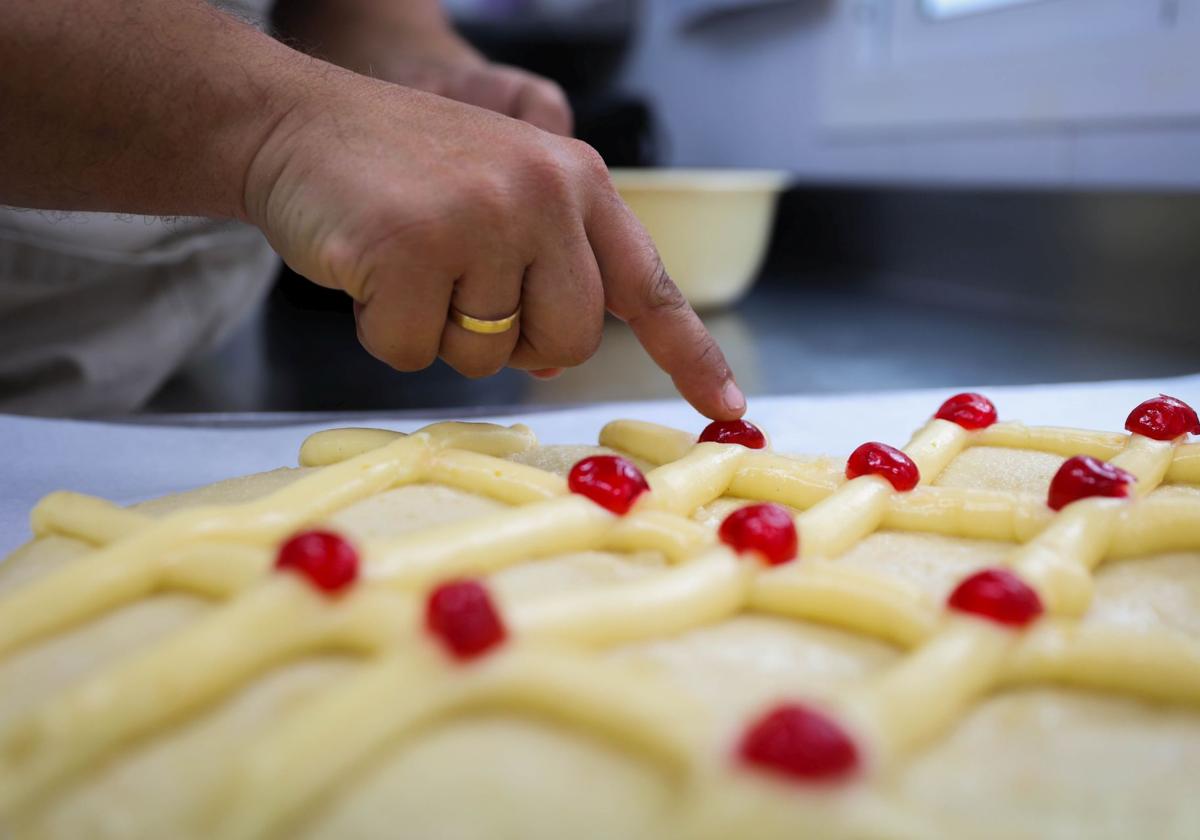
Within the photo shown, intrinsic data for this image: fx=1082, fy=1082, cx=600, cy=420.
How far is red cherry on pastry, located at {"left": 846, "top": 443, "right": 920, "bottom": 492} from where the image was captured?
36.6 inches

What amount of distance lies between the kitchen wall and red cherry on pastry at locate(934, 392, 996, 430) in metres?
0.98

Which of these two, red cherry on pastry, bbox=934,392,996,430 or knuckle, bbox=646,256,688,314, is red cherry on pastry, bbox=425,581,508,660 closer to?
knuckle, bbox=646,256,688,314

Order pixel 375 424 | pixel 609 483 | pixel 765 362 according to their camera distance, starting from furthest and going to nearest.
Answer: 1. pixel 765 362
2. pixel 375 424
3. pixel 609 483

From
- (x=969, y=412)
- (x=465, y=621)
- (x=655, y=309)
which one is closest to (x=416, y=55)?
(x=655, y=309)

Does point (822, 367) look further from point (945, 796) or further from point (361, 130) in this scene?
point (945, 796)

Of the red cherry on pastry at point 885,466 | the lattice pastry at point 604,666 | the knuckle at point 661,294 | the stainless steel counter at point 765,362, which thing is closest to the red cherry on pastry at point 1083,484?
the lattice pastry at point 604,666

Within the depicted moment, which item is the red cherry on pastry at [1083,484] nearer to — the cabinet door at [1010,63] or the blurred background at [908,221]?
the blurred background at [908,221]

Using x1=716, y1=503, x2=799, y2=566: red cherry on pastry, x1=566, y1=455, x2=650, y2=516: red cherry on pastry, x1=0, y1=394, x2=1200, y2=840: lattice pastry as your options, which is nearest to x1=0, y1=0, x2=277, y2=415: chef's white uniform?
x1=0, y1=394, x2=1200, y2=840: lattice pastry

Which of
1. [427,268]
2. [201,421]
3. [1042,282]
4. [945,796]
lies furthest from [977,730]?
[1042,282]

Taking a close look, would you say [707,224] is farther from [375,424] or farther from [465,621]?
[465,621]

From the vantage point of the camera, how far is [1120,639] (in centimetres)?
66

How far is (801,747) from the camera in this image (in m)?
0.53

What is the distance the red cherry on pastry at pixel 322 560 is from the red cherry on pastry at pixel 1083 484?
1.81ft

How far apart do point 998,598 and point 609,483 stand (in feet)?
1.01
